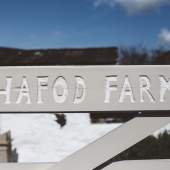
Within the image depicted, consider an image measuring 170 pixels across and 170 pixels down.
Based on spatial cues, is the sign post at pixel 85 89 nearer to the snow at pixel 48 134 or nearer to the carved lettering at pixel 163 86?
the carved lettering at pixel 163 86

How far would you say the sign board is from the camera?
1.43 m

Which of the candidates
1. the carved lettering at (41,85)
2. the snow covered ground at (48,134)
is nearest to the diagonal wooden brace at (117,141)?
the carved lettering at (41,85)

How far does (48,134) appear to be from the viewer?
21.8ft

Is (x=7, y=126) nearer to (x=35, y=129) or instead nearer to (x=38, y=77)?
(x=35, y=129)

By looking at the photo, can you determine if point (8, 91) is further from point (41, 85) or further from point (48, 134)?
point (48, 134)

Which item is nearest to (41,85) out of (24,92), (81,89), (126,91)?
(24,92)

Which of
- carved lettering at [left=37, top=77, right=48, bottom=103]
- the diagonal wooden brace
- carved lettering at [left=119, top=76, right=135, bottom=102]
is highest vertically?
carved lettering at [left=37, top=77, right=48, bottom=103]

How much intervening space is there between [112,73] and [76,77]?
0.60 ft

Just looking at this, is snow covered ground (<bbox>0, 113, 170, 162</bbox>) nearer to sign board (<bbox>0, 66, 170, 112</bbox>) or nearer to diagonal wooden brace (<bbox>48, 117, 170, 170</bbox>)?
diagonal wooden brace (<bbox>48, 117, 170, 170</bbox>)

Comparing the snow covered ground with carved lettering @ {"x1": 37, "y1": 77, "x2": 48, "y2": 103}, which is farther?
the snow covered ground

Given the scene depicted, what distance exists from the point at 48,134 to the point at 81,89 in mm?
5406

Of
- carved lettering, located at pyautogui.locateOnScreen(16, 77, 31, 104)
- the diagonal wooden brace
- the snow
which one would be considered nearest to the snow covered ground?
the snow

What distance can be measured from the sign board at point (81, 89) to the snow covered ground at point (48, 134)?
16.4ft

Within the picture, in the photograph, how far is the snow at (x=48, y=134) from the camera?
20.8 ft
